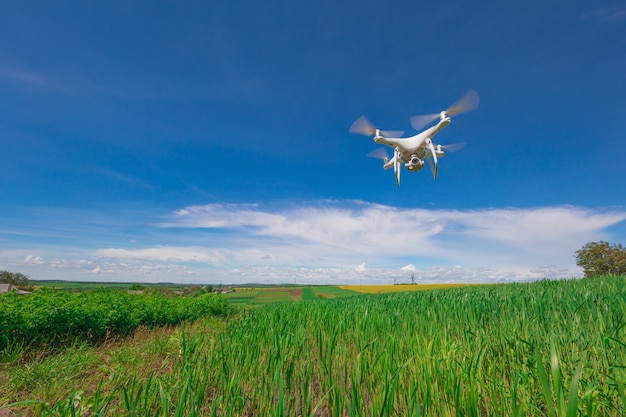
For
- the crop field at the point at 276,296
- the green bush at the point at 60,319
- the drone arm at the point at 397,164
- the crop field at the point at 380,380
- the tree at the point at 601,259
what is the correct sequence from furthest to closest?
the tree at the point at 601,259, the crop field at the point at 276,296, the green bush at the point at 60,319, the drone arm at the point at 397,164, the crop field at the point at 380,380

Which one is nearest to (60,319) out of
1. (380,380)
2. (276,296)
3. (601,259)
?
(380,380)

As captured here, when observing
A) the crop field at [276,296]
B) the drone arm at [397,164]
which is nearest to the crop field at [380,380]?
the drone arm at [397,164]

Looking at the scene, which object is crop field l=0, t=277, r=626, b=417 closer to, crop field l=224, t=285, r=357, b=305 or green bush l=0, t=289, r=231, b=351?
green bush l=0, t=289, r=231, b=351

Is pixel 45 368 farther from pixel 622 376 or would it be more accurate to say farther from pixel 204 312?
pixel 204 312

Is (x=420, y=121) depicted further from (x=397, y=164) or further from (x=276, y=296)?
(x=276, y=296)

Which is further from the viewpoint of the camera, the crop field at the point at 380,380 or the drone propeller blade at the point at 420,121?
the drone propeller blade at the point at 420,121

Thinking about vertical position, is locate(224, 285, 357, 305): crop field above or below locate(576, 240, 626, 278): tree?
below

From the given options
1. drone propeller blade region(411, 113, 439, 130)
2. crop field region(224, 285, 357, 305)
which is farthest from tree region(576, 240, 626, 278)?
drone propeller blade region(411, 113, 439, 130)

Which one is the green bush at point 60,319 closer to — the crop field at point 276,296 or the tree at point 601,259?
the crop field at point 276,296
